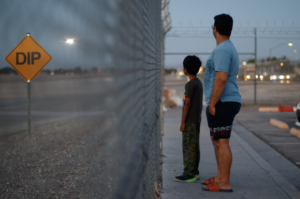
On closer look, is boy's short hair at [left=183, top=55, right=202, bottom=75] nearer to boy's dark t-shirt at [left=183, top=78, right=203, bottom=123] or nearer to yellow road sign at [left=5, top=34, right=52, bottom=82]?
boy's dark t-shirt at [left=183, top=78, right=203, bottom=123]

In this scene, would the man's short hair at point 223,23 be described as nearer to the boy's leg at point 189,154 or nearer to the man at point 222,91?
the man at point 222,91

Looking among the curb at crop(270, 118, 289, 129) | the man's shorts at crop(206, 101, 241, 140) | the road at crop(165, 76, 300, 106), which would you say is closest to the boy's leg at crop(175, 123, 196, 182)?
the man's shorts at crop(206, 101, 241, 140)

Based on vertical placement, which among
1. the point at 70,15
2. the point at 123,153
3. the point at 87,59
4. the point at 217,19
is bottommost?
the point at 123,153

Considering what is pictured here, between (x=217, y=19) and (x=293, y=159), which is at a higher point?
(x=217, y=19)

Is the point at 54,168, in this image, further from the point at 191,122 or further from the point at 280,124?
the point at 280,124

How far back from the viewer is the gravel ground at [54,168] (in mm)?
3864

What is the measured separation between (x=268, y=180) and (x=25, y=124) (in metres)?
7.98

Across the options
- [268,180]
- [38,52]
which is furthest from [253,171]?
[38,52]

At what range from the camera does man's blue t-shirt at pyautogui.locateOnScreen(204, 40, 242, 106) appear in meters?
3.28

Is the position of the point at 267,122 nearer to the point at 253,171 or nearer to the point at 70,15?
the point at 253,171

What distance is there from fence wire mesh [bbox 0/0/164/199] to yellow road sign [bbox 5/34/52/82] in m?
1.61

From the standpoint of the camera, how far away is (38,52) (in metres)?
7.51

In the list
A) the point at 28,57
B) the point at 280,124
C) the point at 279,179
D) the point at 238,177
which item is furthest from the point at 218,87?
the point at 280,124

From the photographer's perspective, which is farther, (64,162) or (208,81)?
(64,162)
